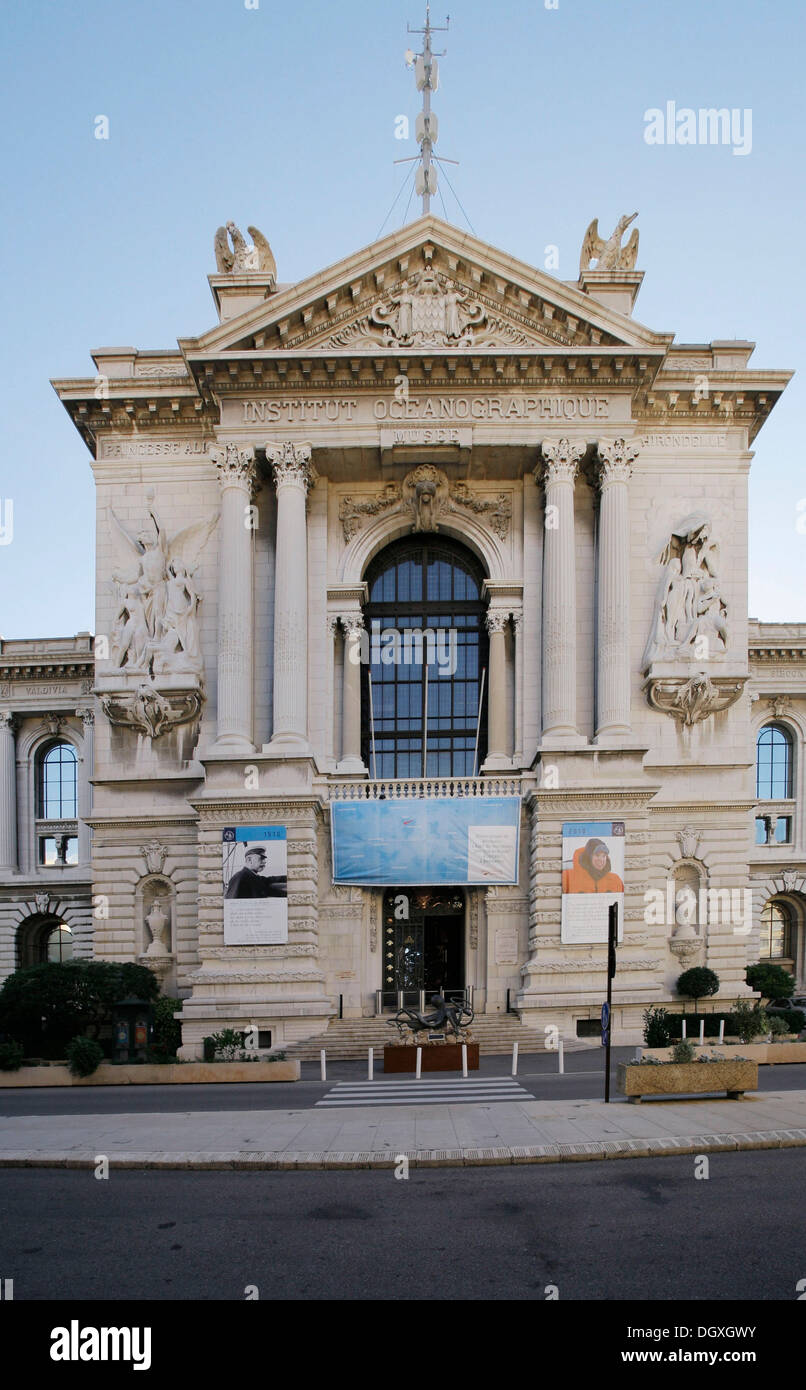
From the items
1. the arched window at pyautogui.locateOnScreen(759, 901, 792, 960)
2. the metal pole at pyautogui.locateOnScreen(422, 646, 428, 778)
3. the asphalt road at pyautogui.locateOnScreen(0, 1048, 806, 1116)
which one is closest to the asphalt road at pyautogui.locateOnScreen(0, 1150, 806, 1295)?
the asphalt road at pyautogui.locateOnScreen(0, 1048, 806, 1116)

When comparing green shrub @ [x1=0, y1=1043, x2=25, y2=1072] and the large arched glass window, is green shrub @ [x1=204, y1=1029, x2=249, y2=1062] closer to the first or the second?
green shrub @ [x1=0, y1=1043, x2=25, y2=1072]

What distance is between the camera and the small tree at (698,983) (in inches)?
1292

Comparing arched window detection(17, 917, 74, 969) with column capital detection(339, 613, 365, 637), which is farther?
arched window detection(17, 917, 74, 969)

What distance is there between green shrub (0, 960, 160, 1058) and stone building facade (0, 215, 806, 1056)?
3.22 metres

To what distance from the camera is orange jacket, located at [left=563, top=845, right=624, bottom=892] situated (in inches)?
1250

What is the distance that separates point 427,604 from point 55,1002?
17.4 m

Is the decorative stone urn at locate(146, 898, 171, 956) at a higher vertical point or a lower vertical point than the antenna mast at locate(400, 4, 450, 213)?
lower

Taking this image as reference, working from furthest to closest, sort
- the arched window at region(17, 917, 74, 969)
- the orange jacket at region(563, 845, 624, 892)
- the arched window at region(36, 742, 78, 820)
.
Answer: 1. the arched window at region(36, 742, 78, 820)
2. the arched window at region(17, 917, 74, 969)
3. the orange jacket at region(563, 845, 624, 892)

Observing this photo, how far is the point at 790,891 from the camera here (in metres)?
52.6

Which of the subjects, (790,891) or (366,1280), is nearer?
(366,1280)
